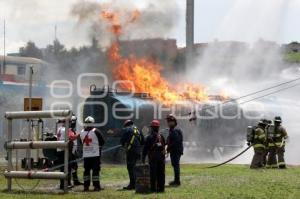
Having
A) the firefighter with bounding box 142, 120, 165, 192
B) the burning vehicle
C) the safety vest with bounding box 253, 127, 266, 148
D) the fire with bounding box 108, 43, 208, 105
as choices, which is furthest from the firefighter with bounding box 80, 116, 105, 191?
the fire with bounding box 108, 43, 208, 105

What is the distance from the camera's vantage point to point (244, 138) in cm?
3303

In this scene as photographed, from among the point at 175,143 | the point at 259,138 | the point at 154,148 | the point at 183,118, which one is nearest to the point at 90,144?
the point at 154,148

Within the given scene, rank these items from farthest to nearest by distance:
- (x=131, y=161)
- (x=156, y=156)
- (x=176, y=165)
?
(x=176, y=165)
(x=131, y=161)
(x=156, y=156)

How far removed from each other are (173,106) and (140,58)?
8.30m

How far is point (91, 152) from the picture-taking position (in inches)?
633

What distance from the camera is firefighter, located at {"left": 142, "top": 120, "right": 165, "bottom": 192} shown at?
15.5 m

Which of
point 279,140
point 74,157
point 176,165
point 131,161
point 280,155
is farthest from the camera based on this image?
point 279,140

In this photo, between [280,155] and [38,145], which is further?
[280,155]

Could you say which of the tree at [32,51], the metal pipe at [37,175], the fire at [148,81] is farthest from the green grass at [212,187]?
the tree at [32,51]

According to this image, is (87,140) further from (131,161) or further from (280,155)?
(280,155)

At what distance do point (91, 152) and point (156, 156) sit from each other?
65.0 inches

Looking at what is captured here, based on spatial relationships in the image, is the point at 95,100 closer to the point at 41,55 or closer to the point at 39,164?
the point at 39,164

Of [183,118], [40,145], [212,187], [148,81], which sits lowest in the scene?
[212,187]

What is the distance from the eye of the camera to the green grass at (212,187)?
14.5 m
